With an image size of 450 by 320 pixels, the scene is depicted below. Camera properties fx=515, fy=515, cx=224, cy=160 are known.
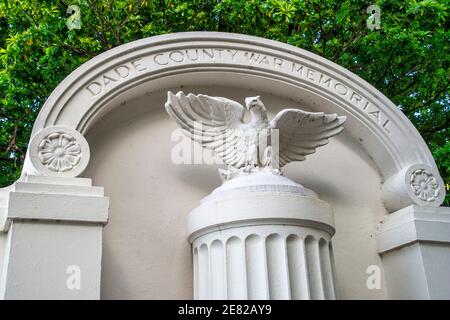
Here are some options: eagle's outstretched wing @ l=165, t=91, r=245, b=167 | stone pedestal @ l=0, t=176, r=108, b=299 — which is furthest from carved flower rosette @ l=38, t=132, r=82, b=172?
eagle's outstretched wing @ l=165, t=91, r=245, b=167

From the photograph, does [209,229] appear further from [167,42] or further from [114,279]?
[167,42]

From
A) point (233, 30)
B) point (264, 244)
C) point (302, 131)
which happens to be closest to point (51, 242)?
point (264, 244)

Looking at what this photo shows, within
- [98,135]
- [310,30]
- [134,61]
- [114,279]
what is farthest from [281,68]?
[310,30]

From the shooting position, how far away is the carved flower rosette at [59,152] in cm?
509

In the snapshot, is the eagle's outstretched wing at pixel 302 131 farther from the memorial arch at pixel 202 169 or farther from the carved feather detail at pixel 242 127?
the memorial arch at pixel 202 169

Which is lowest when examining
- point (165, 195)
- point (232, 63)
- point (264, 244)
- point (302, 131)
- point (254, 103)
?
point (264, 244)

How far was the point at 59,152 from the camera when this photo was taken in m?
5.16

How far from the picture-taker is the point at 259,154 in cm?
580

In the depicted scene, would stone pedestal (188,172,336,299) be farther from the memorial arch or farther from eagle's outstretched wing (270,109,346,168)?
eagle's outstretched wing (270,109,346,168)

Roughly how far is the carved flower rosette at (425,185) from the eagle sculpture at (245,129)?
1.23 m

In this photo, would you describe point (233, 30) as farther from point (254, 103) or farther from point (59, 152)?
point (59, 152)

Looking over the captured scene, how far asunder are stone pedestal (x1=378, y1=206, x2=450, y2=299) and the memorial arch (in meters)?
0.02

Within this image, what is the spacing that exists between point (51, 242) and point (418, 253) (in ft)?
13.0

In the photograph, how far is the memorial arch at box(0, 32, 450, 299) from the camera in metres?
5.12
